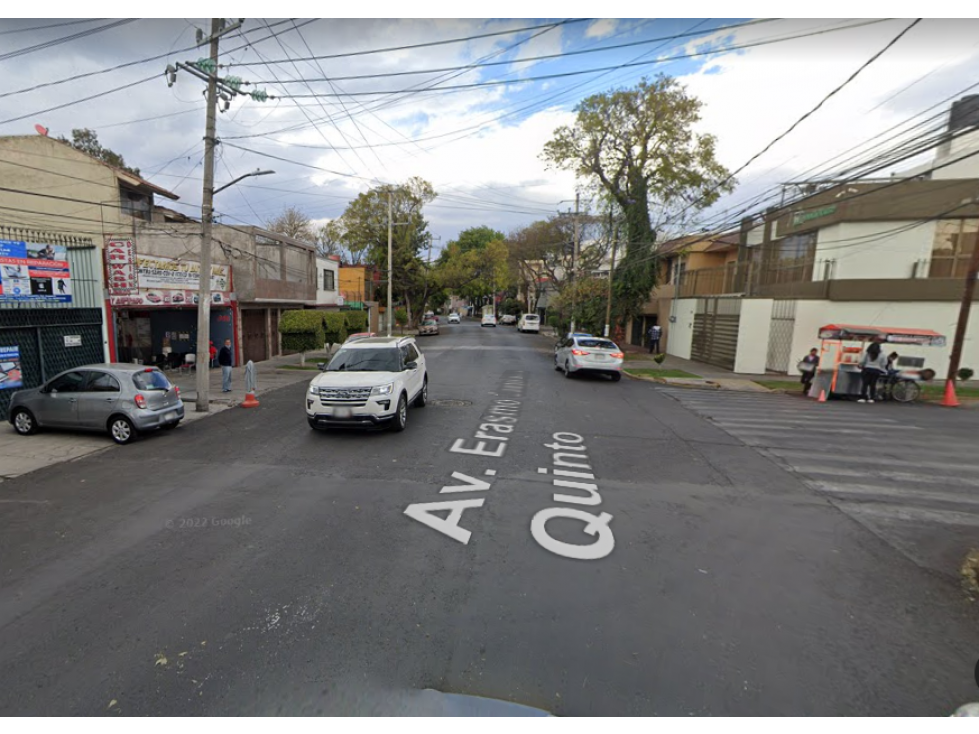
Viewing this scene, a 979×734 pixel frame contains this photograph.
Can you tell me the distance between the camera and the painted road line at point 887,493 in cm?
620

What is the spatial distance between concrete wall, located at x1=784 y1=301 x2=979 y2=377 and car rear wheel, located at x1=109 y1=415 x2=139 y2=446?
21.9 meters

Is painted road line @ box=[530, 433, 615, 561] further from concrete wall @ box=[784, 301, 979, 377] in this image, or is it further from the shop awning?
concrete wall @ box=[784, 301, 979, 377]

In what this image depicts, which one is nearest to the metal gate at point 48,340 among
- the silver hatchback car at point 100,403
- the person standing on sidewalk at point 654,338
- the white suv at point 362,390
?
the silver hatchback car at point 100,403

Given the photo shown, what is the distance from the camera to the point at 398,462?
7.27 m

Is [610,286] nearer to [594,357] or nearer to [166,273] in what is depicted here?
[594,357]

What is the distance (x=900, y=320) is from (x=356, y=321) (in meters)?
30.1

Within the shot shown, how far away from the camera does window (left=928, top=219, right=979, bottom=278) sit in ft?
55.8

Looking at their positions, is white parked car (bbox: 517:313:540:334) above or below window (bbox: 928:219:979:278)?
below

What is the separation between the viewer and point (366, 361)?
9.51 meters

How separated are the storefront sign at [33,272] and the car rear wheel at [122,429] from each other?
429 cm

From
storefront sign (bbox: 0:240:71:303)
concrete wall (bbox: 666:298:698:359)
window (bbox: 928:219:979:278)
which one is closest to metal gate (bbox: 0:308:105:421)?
storefront sign (bbox: 0:240:71:303)

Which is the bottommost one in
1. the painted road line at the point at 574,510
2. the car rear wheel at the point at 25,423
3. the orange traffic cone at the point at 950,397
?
the car rear wheel at the point at 25,423

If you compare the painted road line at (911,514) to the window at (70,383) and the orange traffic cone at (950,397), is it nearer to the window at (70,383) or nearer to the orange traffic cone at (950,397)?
the orange traffic cone at (950,397)
